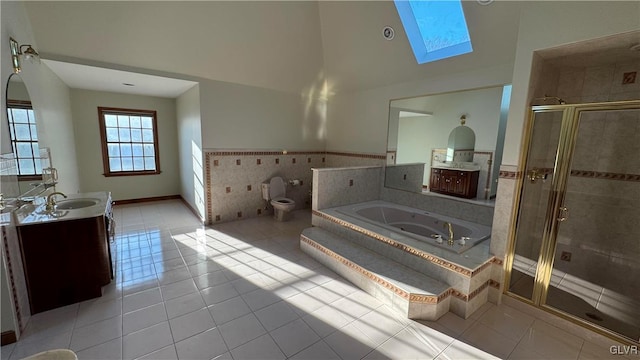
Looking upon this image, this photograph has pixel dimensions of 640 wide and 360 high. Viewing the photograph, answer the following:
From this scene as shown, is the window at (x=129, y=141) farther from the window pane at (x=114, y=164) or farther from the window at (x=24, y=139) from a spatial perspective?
the window at (x=24, y=139)

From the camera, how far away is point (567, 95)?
2.62m

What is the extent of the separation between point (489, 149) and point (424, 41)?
1616mm

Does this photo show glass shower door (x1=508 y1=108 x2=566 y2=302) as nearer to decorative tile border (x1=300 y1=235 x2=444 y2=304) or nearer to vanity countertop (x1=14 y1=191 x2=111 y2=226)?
decorative tile border (x1=300 y1=235 x2=444 y2=304)

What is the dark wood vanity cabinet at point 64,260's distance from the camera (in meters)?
2.16

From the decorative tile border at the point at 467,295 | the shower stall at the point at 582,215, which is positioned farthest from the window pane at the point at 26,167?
the shower stall at the point at 582,215

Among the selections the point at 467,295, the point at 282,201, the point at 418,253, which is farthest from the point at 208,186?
the point at 467,295

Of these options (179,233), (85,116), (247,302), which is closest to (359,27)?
(247,302)

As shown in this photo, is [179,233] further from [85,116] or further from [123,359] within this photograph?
[85,116]

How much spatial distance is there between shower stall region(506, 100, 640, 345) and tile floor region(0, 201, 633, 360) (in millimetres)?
396

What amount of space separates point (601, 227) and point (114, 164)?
7634 millimetres

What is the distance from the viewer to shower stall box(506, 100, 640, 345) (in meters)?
2.31

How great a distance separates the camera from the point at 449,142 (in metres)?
3.59

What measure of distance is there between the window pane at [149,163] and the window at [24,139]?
10.7 ft

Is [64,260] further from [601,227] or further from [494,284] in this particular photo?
[601,227]
